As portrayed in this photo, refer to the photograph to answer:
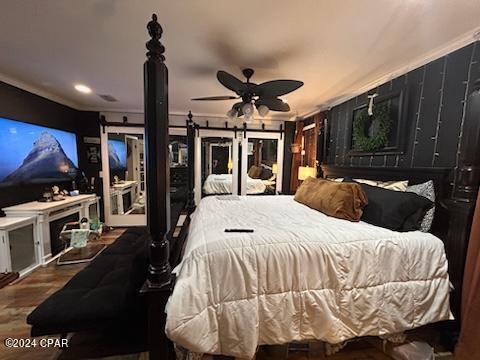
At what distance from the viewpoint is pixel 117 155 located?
170 inches

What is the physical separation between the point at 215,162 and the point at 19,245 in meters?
3.18

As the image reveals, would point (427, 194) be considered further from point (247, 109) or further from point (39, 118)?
point (39, 118)

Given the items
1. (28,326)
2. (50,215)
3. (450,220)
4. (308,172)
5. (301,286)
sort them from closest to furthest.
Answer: (301,286) < (450,220) < (28,326) < (50,215) < (308,172)

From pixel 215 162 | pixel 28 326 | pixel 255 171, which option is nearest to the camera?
pixel 28 326

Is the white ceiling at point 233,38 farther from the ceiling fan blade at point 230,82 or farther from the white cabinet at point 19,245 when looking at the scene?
the white cabinet at point 19,245

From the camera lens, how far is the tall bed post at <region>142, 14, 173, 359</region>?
1.06 meters

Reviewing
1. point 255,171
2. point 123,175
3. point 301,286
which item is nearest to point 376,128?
point 301,286

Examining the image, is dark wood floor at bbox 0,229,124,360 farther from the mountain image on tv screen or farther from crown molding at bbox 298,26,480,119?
crown molding at bbox 298,26,480,119

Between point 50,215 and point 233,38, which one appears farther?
point 50,215

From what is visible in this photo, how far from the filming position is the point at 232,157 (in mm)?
4660

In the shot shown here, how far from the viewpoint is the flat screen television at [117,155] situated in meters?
4.26

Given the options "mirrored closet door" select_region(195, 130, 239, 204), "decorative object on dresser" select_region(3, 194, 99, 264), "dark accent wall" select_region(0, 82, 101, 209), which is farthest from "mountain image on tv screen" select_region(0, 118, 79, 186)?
"mirrored closet door" select_region(195, 130, 239, 204)

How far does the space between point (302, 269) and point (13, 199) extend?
12.1 feet

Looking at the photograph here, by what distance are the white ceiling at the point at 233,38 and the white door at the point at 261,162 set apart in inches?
78.8
